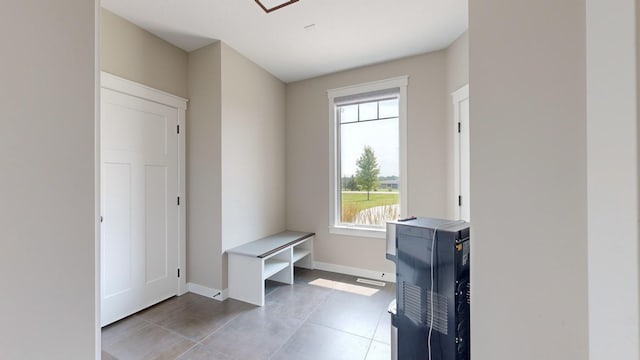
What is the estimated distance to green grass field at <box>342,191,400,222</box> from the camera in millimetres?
3275

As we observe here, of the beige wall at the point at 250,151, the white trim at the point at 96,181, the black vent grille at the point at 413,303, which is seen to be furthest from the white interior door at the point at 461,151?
the white trim at the point at 96,181

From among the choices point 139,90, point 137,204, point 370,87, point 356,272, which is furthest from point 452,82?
point 137,204

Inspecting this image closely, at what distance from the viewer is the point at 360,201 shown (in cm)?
346

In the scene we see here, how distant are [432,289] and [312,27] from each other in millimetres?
2448

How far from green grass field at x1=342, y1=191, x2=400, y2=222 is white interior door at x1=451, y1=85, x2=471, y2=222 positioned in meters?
0.75

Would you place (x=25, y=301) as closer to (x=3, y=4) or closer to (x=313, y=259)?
(x=3, y=4)

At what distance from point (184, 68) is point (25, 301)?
286 centimetres

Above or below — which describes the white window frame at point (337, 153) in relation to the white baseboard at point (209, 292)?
above

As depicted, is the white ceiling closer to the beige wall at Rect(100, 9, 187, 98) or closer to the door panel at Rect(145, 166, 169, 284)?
the beige wall at Rect(100, 9, 187, 98)

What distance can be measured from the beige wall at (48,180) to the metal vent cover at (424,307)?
1350 millimetres

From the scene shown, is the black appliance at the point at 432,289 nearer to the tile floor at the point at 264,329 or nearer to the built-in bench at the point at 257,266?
the tile floor at the point at 264,329

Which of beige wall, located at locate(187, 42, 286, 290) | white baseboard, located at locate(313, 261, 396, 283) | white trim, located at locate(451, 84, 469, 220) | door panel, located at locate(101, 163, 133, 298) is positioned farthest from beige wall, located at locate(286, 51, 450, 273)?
door panel, located at locate(101, 163, 133, 298)

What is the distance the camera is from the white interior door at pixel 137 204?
86.8 inches

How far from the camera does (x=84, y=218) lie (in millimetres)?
758
